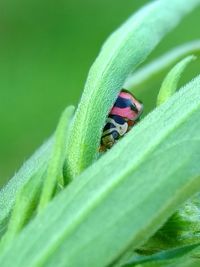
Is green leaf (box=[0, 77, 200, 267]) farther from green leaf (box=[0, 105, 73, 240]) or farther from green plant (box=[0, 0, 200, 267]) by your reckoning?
green leaf (box=[0, 105, 73, 240])

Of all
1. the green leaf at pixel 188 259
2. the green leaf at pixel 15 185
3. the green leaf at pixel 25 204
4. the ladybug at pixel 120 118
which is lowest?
the green leaf at pixel 188 259

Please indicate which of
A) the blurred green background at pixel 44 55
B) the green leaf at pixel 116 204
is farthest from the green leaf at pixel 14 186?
the blurred green background at pixel 44 55

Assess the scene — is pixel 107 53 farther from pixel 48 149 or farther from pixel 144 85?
pixel 144 85

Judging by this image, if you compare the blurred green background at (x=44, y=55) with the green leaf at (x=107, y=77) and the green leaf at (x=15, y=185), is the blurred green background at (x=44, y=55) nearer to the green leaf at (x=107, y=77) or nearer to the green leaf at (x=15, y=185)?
the green leaf at (x=107, y=77)

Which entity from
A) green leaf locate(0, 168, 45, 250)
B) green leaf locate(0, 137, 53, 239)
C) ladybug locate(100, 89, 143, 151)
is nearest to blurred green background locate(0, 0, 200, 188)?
ladybug locate(100, 89, 143, 151)

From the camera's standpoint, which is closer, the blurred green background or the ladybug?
the ladybug

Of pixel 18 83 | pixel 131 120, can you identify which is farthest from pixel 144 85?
pixel 18 83

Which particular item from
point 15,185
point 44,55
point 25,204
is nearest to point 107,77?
point 15,185

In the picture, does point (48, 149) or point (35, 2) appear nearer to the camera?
point (48, 149)

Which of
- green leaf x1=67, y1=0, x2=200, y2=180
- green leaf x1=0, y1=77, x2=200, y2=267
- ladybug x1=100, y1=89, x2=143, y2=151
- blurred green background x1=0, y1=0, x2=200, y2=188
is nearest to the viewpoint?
green leaf x1=0, y1=77, x2=200, y2=267
